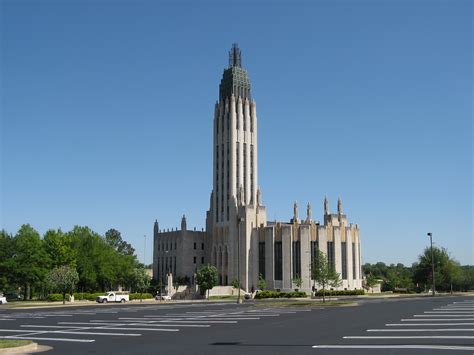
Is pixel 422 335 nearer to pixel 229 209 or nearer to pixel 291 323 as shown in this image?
pixel 291 323

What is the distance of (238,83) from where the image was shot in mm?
111875

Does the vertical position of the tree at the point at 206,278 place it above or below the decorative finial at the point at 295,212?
below

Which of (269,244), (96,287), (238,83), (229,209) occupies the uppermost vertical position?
(238,83)

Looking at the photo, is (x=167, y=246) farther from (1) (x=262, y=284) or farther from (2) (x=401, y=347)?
(2) (x=401, y=347)

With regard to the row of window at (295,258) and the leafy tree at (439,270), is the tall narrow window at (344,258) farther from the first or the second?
the leafy tree at (439,270)

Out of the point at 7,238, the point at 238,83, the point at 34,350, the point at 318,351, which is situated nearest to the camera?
the point at 318,351

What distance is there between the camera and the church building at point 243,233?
93.8 meters

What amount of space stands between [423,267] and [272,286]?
27171 millimetres

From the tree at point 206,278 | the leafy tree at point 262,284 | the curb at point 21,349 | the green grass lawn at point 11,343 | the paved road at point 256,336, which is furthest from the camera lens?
the leafy tree at point 262,284

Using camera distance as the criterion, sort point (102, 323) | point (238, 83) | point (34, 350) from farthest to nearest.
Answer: point (238, 83)
point (102, 323)
point (34, 350)

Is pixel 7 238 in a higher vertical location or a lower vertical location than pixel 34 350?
higher

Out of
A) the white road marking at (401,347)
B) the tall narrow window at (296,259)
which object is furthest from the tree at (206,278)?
the white road marking at (401,347)

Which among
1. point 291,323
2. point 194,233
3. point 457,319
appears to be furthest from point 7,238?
point 457,319

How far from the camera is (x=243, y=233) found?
97.3 m
